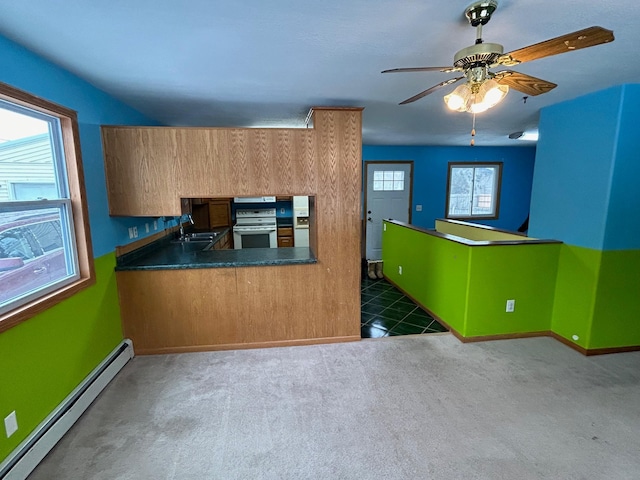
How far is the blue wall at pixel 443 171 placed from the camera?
222 inches

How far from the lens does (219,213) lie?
5.45 meters

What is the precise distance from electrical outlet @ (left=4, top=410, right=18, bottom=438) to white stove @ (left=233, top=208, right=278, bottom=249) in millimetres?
4048

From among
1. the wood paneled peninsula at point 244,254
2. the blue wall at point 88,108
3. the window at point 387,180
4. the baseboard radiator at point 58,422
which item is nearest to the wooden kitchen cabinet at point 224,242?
the wood paneled peninsula at point 244,254

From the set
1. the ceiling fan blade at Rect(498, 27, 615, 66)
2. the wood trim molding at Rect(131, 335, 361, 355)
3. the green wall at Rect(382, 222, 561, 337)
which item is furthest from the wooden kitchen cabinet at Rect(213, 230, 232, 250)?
the ceiling fan blade at Rect(498, 27, 615, 66)

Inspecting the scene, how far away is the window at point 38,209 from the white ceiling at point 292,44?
0.41 metres

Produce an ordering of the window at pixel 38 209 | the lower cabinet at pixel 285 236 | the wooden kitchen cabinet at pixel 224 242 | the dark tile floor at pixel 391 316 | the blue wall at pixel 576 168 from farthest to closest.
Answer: the lower cabinet at pixel 285 236
the wooden kitchen cabinet at pixel 224 242
the dark tile floor at pixel 391 316
the blue wall at pixel 576 168
the window at pixel 38 209

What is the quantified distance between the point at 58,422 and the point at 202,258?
1.50m

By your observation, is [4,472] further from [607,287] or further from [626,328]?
[626,328]

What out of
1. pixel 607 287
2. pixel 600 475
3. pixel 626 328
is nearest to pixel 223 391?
pixel 600 475

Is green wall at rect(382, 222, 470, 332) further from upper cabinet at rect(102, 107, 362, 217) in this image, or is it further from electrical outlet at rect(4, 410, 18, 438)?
electrical outlet at rect(4, 410, 18, 438)

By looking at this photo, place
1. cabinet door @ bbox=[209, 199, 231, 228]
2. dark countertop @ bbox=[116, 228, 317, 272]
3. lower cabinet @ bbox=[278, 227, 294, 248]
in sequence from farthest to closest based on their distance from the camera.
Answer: lower cabinet @ bbox=[278, 227, 294, 248] < cabinet door @ bbox=[209, 199, 231, 228] < dark countertop @ bbox=[116, 228, 317, 272]

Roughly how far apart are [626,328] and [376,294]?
99.3 inches

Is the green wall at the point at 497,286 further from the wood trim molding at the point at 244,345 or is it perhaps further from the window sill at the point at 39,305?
the window sill at the point at 39,305

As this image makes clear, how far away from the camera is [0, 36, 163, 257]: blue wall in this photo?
1.65 meters
